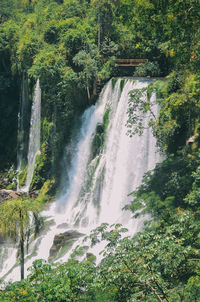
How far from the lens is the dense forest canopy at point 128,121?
6.18 metres

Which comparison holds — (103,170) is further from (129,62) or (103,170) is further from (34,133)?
(34,133)

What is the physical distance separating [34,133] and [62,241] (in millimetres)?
9883

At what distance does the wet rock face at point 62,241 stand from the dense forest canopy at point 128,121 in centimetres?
115

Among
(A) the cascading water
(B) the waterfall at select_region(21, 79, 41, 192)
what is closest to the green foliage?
(A) the cascading water

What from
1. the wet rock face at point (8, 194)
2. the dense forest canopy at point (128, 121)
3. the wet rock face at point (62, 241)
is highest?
the dense forest canopy at point (128, 121)

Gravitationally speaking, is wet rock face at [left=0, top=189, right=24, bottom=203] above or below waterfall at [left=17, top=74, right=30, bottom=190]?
below

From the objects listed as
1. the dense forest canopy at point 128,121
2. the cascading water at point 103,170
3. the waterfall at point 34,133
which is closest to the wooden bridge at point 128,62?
the dense forest canopy at point 128,121

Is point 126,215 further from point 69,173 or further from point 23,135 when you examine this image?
point 23,135

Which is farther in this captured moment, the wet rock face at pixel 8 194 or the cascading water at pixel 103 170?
the wet rock face at pixel 8 194

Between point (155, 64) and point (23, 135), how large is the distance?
931cm

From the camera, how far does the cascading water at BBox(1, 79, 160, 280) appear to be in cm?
1455

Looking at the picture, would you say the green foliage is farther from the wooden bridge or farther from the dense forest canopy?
the wooden bridge

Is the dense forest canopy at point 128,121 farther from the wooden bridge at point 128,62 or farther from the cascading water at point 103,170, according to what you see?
the cascading water at point 103,170

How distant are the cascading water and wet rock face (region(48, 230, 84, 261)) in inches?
17.9
